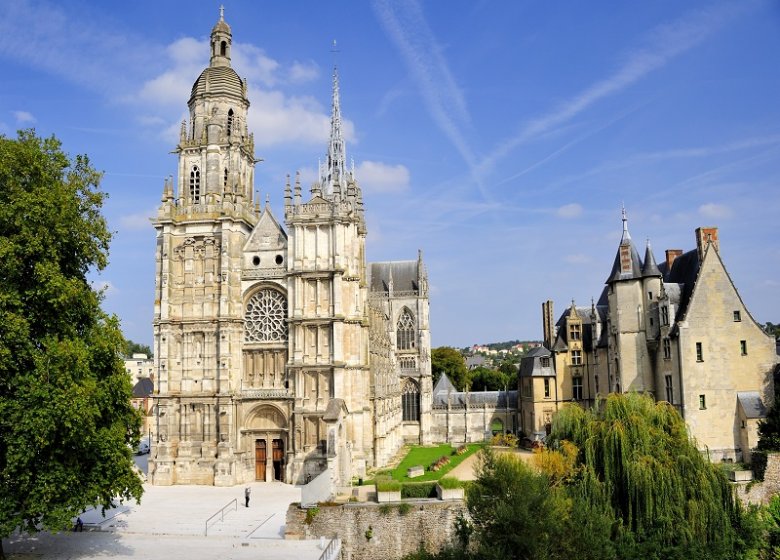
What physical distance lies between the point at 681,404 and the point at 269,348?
825 inches

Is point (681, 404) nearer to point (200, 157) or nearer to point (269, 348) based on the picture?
point (269, 348)

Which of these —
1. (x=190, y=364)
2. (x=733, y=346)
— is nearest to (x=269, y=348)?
(x=190, y=364)

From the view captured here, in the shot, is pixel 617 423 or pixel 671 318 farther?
pixel 671 318

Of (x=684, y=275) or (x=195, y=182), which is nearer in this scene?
(x=684, y=275)

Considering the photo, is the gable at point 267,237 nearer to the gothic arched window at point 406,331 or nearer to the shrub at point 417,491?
the shrub at point 417,491

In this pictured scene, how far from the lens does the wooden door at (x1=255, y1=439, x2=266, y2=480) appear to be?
116 feet

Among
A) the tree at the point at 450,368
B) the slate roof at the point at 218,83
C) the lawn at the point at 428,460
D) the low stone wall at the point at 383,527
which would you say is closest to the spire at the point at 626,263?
the lawn at the point at 428,460

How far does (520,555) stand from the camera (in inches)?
731

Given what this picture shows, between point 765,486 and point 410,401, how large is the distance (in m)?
32.4

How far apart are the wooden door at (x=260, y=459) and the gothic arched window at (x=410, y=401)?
2070cm

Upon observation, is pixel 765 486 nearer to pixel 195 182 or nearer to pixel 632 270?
pixel 632 270

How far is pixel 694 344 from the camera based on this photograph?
102ft

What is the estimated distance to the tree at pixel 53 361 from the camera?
59.1 ft

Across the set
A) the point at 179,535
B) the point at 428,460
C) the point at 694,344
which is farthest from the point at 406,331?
the point at 179,535
